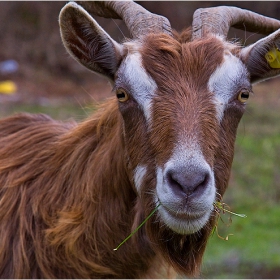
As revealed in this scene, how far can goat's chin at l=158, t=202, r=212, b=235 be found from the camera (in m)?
4.56

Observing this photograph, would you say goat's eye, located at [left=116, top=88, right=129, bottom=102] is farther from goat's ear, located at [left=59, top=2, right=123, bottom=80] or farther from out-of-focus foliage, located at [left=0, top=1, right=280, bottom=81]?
out-of-focus foliage, located at [left=0, top=1, right=280, bottom=81]

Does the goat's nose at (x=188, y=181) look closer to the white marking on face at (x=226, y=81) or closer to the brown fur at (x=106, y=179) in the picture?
the brown fur at (x=106, y=179)

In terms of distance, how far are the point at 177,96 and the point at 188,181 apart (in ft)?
2.51

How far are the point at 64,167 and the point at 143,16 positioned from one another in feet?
5.11

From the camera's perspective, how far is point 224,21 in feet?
18.5

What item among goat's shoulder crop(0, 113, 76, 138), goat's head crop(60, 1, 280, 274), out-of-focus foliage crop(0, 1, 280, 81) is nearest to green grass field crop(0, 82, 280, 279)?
goat's shoulder crop(0, 113, 76, 138)

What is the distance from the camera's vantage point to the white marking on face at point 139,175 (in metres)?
4.95

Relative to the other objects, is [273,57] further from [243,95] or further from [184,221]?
[184,221]

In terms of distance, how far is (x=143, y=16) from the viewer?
5.48m

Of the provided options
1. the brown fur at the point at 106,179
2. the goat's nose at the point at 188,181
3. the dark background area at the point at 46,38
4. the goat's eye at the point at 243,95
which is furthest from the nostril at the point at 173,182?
the dark background area at the point at 46,38

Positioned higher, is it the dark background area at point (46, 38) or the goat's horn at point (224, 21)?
the goat's horn at point (224, 21)

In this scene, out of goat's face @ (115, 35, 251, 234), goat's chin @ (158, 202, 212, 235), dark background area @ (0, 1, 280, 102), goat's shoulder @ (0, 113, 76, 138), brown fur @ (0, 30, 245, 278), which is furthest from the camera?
dark background area @ (0, 1, 280, 102)

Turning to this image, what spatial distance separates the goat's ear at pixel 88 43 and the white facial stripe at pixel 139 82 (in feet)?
0.72

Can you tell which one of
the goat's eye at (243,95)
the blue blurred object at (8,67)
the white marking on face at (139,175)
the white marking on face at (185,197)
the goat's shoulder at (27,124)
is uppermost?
the goat's eye at (243,95)
